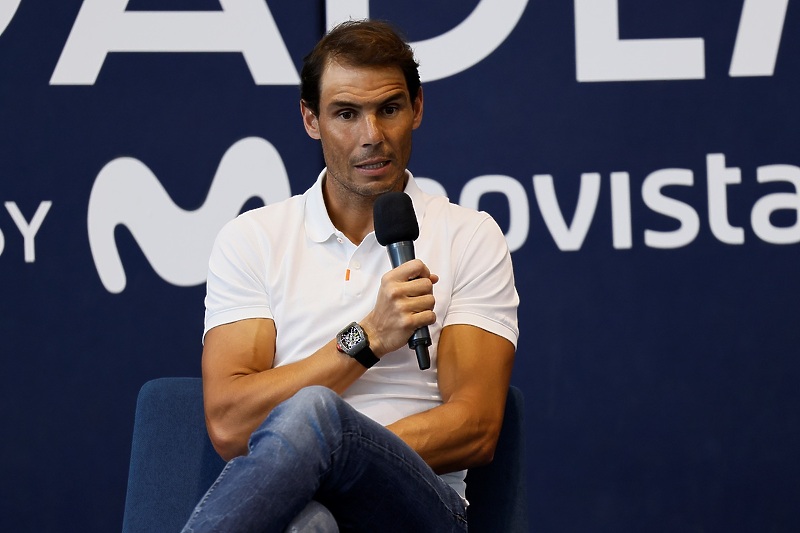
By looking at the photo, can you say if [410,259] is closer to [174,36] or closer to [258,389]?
[258,389]

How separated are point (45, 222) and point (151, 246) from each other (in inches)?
11.9

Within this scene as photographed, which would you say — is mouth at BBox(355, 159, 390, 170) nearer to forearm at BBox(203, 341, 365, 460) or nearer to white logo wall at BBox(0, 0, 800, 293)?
forearm at BBox(203, 341, 365, 460)

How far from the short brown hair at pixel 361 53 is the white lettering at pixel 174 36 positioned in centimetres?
75

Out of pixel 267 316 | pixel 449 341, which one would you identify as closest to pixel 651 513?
pixel 449 341

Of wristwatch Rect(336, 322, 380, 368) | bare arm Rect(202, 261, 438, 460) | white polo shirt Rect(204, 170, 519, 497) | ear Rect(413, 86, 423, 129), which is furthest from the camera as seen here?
ear Rect(413, 86, 423, 129)

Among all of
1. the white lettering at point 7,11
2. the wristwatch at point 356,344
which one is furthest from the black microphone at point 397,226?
the white lettering at point 7,11

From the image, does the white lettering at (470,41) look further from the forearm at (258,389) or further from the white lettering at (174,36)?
the forearm at (258,389)

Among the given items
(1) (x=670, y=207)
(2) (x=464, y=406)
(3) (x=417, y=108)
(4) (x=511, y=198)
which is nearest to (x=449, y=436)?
(2) (x=464, y=406)

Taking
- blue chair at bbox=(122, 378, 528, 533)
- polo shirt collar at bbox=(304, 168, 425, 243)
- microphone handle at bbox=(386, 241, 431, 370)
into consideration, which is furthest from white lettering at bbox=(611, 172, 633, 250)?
microphone handle at bbox=(386, 241, 431, 370)

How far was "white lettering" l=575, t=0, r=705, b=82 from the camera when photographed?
2.97 metres

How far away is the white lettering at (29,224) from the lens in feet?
9.58

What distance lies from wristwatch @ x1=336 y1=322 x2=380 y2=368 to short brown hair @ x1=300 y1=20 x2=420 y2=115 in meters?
0.56

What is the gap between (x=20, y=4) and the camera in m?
2.94

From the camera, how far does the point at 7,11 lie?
9.64 ft
